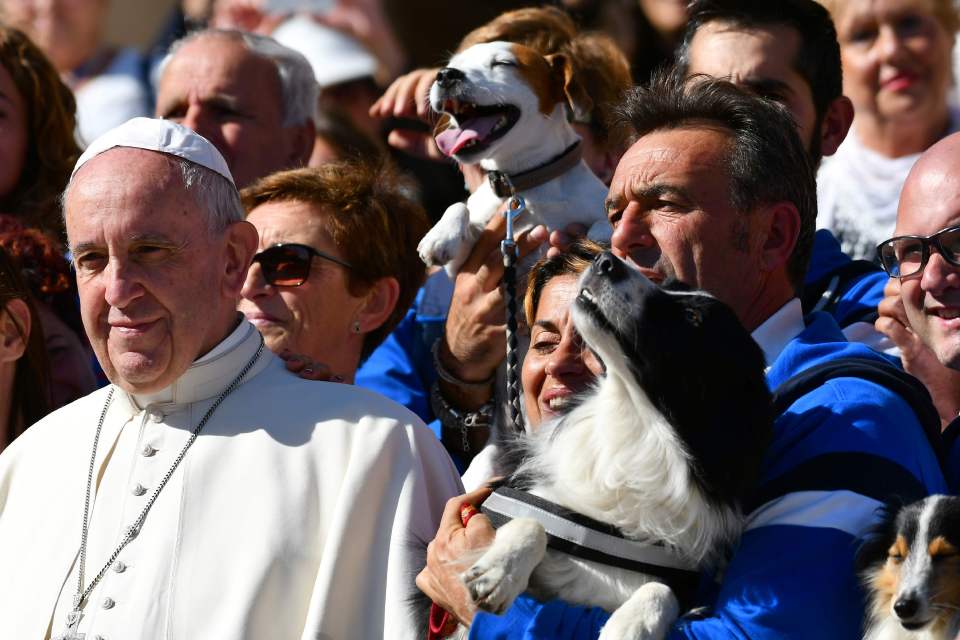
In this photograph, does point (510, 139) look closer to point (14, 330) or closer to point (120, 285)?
point (120, 285)

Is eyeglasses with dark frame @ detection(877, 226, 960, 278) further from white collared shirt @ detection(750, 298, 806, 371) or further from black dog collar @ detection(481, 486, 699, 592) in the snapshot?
black dog collar @ detection(481, 486, 699, 592)

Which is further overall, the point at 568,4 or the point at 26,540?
the point at 568,4

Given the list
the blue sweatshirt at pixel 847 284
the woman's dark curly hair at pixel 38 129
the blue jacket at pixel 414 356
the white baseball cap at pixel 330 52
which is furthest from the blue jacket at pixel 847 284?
the white baseball cap at pixel 330 52

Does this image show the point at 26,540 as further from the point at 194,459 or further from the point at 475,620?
the point at 475,620

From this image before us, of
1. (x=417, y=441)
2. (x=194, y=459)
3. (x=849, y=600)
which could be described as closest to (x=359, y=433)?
(x=417, y=441)

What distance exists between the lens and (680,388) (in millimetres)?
3709

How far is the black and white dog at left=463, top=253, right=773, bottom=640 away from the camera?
3656 mm

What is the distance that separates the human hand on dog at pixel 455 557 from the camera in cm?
372

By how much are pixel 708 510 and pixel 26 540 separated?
2014 mm

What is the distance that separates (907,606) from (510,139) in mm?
2565

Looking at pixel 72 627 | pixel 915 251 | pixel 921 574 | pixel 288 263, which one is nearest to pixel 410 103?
pixel 288 263

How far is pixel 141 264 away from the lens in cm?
429

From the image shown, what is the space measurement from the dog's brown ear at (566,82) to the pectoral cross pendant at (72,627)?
2451mm

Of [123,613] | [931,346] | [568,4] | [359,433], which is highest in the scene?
[931,346]
